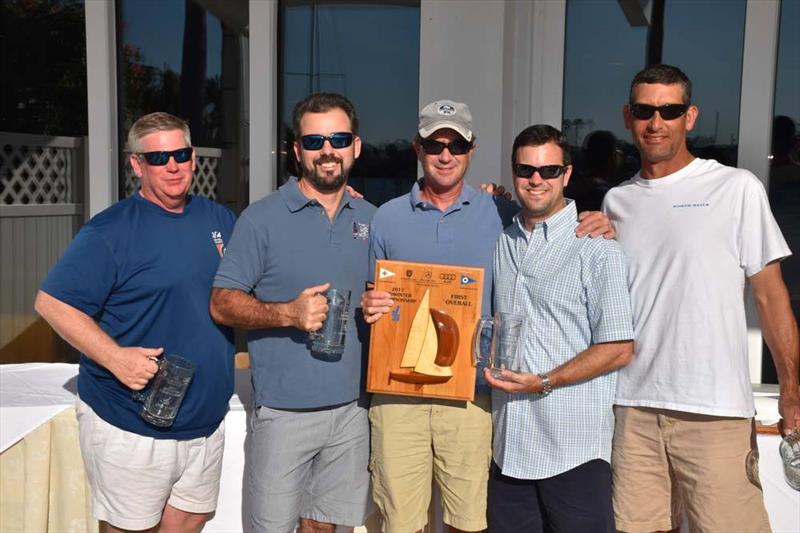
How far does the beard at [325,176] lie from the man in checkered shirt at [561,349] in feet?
1.85

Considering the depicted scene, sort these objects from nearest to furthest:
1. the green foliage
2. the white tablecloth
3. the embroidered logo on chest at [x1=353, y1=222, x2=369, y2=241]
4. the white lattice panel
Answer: the embroidered logo on chest at [x1=353, y1=222, x2=369, y2=241] < the white tablecloth < the green foliage < the white lattice panel

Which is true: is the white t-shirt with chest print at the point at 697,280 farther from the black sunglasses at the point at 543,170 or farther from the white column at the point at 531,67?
the white column at the point at 531,67

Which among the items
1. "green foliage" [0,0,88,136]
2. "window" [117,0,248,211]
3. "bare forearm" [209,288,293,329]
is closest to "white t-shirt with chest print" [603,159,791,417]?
"bare forearm" [209,288,293,329]

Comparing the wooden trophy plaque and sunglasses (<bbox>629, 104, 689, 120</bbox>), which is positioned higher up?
sunglasses (<bbox>629, 104, 689, 120</bbox>)

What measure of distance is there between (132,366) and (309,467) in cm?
68

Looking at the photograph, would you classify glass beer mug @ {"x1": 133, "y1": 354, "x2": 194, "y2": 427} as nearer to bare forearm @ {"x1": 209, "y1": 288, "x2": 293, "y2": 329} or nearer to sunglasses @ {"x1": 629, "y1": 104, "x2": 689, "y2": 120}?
bare forearm @ {"x1": 209, "y1": 288, "x2": 293, "y2": 329}

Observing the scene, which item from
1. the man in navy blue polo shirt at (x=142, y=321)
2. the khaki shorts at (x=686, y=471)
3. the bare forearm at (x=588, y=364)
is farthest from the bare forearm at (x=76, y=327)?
the khaki shorts at (x=686, y=471)

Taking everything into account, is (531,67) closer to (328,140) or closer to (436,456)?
(328,140)

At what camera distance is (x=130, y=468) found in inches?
91.9

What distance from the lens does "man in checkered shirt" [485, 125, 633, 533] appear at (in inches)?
83.6

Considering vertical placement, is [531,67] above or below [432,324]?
above

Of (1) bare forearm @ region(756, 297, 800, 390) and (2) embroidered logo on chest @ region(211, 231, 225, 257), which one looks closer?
(1) bare forearm @ region(756, 297, 800, 390)

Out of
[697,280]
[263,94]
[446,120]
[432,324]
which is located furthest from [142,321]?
[263,94]

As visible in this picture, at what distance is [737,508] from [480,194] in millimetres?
1258
